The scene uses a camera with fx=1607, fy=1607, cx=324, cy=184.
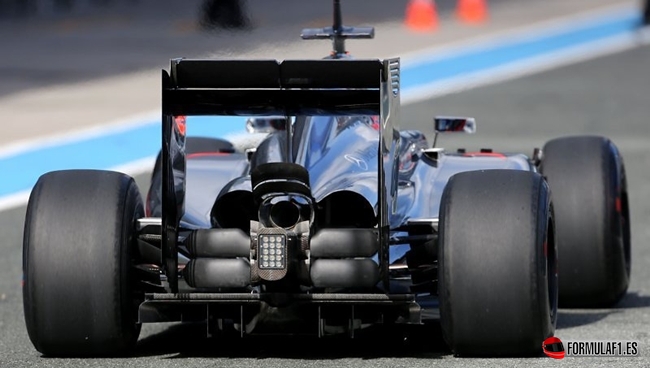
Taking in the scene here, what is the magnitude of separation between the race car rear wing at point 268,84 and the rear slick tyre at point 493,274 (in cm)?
61

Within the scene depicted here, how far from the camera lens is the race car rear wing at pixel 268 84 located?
22.0ft

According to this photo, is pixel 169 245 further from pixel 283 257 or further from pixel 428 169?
pixel 428 169

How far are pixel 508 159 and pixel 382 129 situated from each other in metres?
1.84

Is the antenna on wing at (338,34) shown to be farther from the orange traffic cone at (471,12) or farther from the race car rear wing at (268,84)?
the orange traffic cone at (471,12)

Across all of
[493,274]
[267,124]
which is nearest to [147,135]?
[267,124]

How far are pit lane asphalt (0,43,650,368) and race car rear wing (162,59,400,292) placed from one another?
45 centimetres

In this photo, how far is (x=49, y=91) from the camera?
18.8m

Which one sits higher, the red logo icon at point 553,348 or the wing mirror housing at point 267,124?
the wing mirror housing at point 267,124

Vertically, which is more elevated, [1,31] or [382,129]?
[1,31]

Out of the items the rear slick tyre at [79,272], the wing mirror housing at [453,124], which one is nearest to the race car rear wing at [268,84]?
the rear slick tyre at [79,272]

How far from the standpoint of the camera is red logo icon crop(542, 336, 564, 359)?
666cm

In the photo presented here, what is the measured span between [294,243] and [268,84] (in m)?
0.70

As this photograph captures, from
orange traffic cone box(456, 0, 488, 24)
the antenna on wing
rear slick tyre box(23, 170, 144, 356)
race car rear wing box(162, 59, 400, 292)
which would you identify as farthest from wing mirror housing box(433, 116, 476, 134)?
orange traffic cone box(456, 0, 488, 24)

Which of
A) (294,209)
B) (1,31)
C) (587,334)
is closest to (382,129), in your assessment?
(294,209)
